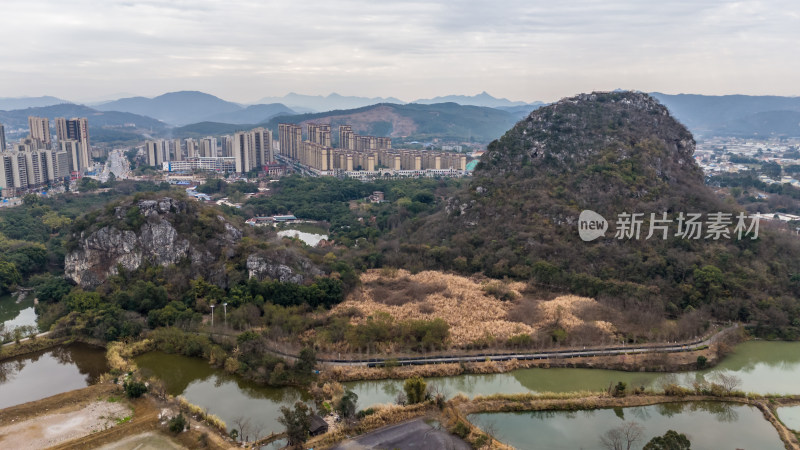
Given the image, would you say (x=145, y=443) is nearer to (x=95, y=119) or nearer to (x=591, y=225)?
(x=591, y=225)

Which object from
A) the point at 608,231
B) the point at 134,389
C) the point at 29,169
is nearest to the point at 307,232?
the point at 608,231

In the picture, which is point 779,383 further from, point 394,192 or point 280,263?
point 394,192

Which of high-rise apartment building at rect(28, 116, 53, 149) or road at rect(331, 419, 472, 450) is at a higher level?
high-rise apartment building at rect(28, 116, 53, 149)

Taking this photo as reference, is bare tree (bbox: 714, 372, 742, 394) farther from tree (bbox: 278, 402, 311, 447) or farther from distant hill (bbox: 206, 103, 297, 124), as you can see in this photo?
distant hill (bbox: 206, 103, 297, 124)

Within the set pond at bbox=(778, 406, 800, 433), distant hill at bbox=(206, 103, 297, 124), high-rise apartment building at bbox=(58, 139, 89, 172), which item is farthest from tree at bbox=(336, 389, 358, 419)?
distant hill at bbox=(206, 103, 297, 124)

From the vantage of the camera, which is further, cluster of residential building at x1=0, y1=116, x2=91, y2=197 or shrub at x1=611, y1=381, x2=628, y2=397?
cluster of residential building at x1=0, y1=116, x2=91, y2=197

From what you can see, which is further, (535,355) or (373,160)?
(373,160)

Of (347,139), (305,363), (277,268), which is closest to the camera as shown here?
(305,363)
